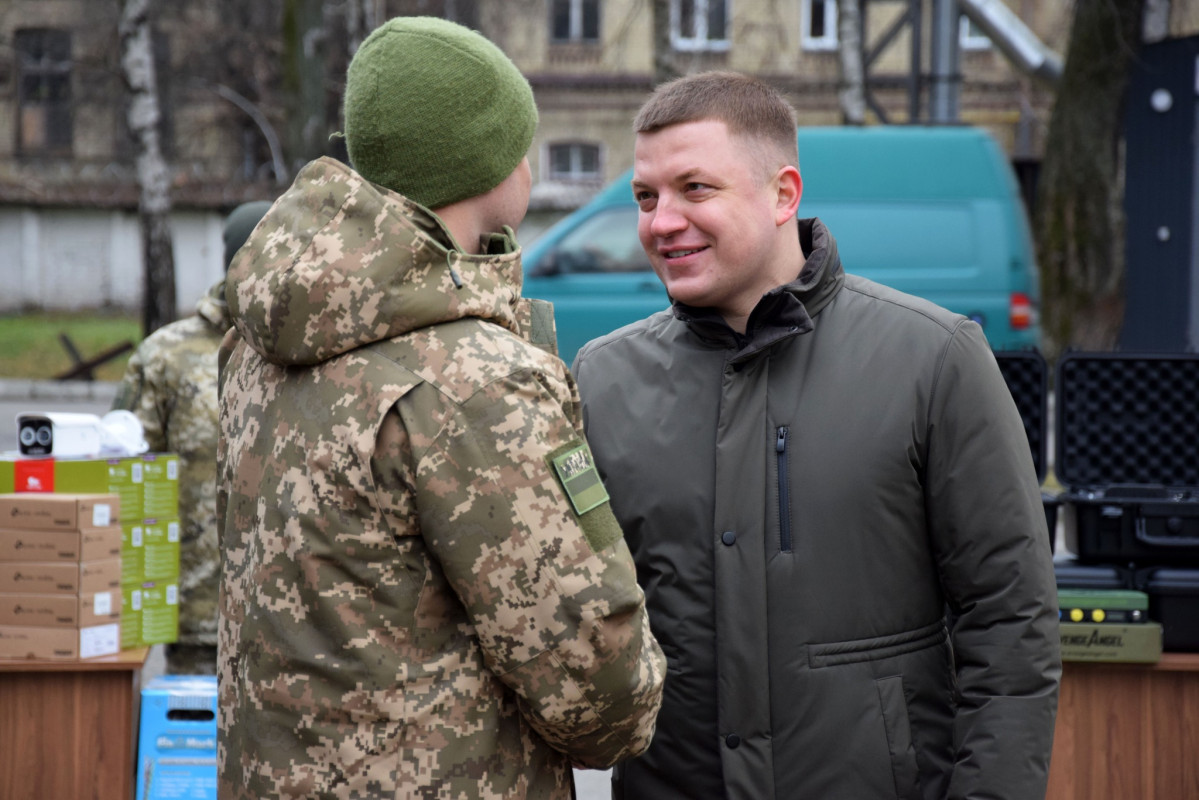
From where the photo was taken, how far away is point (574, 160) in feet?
95.6

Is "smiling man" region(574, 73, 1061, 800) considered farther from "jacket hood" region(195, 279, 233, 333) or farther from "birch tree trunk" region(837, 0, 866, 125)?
"birch tree trunk" region(837, 0, 866, 125)

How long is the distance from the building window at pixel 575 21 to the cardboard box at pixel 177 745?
88.0 feet

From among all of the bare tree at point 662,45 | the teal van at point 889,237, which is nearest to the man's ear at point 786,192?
the teal van at point 889,237

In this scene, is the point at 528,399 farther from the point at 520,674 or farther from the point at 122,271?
the point at 122,271

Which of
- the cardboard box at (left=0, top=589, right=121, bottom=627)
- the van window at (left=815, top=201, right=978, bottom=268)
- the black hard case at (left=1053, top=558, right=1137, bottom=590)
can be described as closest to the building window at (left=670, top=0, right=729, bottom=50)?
the van window at (left=815, top=201, right=978, bottom=268)

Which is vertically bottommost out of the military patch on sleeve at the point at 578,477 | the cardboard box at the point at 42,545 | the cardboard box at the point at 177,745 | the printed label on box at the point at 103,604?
the cardboard box at the point at 177,745

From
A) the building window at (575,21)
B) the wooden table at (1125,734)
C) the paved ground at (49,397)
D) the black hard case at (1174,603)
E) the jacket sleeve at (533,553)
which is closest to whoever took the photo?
the jacket sleeve at (533,553)

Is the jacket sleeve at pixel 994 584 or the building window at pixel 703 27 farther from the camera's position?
the building window at pixel 703 27

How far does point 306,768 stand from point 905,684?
0.95 meters

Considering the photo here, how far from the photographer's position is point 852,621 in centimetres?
198

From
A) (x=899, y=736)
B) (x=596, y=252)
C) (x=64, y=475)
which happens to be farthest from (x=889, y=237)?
(x=899, y=736)

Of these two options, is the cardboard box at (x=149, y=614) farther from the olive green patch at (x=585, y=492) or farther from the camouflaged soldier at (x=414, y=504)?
the olive green patch at (x=585, y=492)

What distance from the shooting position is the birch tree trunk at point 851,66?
16.5m

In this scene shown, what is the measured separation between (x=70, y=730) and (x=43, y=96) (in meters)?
30.6
